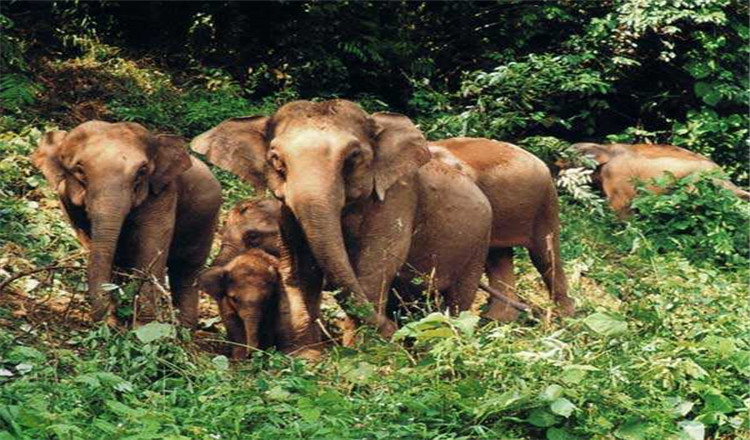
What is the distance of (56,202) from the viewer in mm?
11109

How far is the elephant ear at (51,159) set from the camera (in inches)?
349

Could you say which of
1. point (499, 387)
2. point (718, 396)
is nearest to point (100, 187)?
point (499, 387)

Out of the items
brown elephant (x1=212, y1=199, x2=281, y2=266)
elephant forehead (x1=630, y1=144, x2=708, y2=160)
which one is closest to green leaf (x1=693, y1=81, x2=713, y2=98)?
elephant forehead (x1=630, y1=144, x2=708, y2=160)

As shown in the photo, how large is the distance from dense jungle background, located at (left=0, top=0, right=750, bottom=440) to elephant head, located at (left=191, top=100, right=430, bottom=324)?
0.61m

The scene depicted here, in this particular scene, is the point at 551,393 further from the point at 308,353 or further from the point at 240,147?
the point at 240,147

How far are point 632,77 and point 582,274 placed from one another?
18.1 feet

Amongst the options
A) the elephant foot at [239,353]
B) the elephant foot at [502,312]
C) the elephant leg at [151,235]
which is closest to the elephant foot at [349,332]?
the elephant foot at [239,353]

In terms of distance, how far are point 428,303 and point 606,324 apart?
0.81 metres

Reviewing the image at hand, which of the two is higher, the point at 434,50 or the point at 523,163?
the point at 523,163

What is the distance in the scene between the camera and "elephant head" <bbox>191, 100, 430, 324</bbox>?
819cm

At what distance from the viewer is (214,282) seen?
28.3 ft

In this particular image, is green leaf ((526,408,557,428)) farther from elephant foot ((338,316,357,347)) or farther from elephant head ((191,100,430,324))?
elephant head ((191,100,430,324))

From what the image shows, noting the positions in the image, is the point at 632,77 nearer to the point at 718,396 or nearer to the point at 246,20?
the point at 246,20

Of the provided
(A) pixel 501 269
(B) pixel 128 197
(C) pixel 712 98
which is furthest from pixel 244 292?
(C) pixel 712 98
